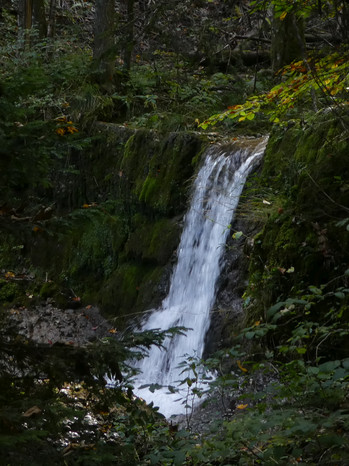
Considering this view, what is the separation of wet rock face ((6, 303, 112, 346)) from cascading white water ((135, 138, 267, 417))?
1.21 metres

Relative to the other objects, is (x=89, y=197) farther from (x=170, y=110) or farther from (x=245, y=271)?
(x=245, y=271)

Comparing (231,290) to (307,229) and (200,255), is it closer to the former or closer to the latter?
(200,255)

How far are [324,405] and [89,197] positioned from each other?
7.82 m

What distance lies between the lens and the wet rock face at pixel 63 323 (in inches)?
318

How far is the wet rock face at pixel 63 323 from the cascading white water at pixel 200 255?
1207 millimetres

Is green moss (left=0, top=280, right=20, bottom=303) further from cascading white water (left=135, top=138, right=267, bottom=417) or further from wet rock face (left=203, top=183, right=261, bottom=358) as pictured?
wet rock face (left=203, top=183, right=261, bottom=358)

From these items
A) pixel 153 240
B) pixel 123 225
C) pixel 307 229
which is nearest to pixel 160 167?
pixel 153 240

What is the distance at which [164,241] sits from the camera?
802cm

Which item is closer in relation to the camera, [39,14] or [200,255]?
[200,255]

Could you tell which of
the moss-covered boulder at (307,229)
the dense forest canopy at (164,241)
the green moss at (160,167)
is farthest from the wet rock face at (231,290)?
the green moss at (160,167)

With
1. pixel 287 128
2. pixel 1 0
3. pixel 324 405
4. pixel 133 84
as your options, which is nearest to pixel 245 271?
Result: pixel 287 128

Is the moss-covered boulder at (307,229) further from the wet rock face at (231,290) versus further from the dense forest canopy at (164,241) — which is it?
the wet rock face at (231,290)

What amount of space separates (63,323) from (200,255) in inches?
113

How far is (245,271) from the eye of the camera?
6.26 metres
